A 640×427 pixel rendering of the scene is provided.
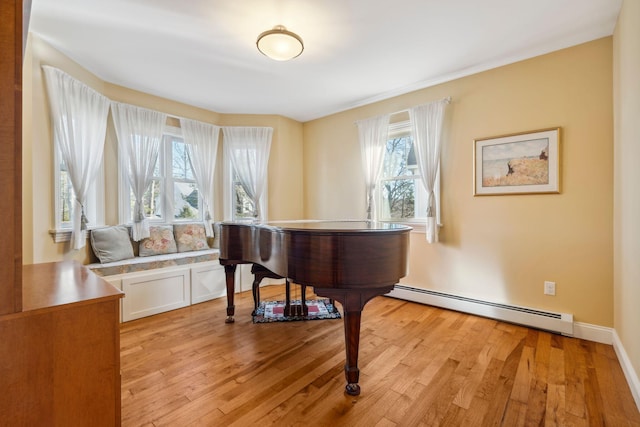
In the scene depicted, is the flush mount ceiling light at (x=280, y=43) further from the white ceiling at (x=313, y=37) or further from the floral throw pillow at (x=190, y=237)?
the floral throw pillow at (x=190, y=237)

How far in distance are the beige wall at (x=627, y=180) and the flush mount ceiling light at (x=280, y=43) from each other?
2110 millimetres

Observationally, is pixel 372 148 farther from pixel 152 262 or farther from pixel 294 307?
pixel 152 262

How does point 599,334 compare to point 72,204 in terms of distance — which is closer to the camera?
point 599,334

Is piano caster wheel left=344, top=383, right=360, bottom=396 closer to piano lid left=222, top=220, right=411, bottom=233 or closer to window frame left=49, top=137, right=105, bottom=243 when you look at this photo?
piano lid left=222, top=220, right=411, bottom=233

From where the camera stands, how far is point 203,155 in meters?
3.98

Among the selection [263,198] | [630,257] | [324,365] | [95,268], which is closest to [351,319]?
[324,365]

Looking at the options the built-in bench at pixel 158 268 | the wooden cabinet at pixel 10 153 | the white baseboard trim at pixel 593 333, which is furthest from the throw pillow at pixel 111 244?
the white baseboard trim at pixel 593 333

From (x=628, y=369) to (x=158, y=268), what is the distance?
3994mm

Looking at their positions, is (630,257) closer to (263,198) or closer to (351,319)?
(351,319)

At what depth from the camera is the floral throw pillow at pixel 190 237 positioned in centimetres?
366

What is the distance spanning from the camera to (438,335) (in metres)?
2.48

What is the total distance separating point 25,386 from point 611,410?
8.72ft

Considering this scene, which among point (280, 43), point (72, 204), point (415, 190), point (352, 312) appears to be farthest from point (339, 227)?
point (72, 204)

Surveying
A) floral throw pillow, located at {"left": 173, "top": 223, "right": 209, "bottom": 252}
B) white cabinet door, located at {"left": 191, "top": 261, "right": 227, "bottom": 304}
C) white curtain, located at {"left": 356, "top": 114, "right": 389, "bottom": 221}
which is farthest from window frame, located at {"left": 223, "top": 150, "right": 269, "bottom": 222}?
white curtain, located at {"left": 356, "top": 114, "right": 389, "bottom": 221}
